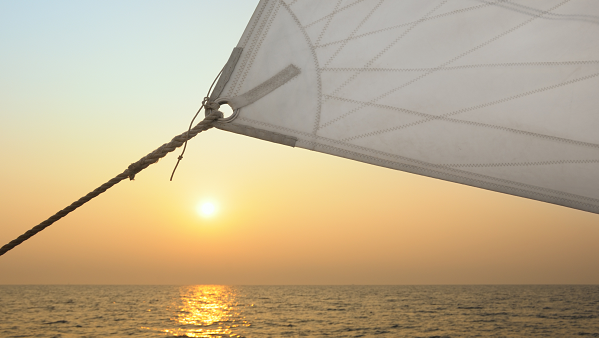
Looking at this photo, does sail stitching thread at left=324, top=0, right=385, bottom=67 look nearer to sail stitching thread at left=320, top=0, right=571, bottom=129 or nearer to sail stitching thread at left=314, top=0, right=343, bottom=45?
sail stitching thread at left=314, top=0, right=343, bottom=45

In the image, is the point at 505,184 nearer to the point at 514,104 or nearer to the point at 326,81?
the point at 514,104

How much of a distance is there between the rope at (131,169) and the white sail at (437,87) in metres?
0.12

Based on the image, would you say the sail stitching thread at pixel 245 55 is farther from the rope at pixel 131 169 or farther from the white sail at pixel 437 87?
the rope at pixel 131 169

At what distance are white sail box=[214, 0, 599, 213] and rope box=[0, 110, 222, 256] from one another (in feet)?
0.38

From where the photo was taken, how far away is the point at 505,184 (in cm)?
203

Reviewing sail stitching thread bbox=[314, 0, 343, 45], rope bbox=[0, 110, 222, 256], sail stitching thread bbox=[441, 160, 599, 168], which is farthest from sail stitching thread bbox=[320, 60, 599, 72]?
rope bbox=[0, 110, 222, 256]

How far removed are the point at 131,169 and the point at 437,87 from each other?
1.54 metres

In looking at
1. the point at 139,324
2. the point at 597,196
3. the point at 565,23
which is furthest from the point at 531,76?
the point at 139,324

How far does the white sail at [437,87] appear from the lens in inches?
79.6

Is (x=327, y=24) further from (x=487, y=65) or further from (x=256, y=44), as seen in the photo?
(x=487, y=65)

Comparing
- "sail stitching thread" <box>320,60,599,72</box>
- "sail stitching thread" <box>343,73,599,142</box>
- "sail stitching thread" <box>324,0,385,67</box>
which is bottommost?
"sail stitching thread" <box>343,73,599,142</box>

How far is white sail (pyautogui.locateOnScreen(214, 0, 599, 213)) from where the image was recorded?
2.02 meters

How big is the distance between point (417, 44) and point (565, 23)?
0.75 meters

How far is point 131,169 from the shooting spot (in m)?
2.18
